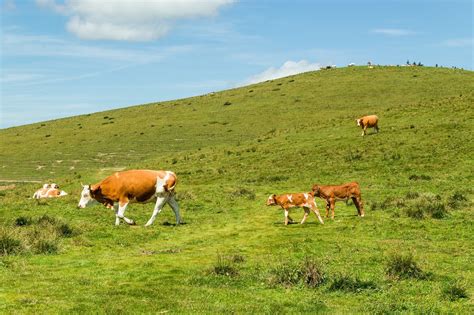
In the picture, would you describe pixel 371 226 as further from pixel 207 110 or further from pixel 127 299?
pixel 207 110

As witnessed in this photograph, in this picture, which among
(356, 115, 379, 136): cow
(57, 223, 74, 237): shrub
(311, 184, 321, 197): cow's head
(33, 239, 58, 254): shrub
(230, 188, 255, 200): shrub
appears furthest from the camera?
(356, 115, 379, 136): cow

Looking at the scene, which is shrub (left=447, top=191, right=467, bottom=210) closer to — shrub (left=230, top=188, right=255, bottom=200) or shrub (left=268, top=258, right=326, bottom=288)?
shrub (left=230, top=188, right=255, bottom=200)

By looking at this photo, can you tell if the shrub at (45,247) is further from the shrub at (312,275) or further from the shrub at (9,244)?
the shrub at (312,275)

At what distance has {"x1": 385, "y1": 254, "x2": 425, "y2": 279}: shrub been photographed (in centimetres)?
1405

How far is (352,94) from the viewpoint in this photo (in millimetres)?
92375

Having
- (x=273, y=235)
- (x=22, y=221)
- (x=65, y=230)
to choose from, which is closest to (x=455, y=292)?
(x=273, y=235)

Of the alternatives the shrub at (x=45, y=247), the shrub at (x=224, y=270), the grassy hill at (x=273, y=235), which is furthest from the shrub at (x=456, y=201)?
the shrub at (x=45, y=247)

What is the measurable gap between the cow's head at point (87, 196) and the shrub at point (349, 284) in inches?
535

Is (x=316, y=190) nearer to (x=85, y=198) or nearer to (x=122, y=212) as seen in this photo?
(x=122, y=212)

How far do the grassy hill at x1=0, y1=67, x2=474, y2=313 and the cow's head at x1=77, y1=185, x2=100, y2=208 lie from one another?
31.3 inches

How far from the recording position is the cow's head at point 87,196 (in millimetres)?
24359

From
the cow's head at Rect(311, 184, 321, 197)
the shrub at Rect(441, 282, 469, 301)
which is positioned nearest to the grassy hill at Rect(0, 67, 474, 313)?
the shrub at Rect(441, 282, 469, 301)

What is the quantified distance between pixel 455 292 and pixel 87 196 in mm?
16171

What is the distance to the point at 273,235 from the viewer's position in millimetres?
20656
